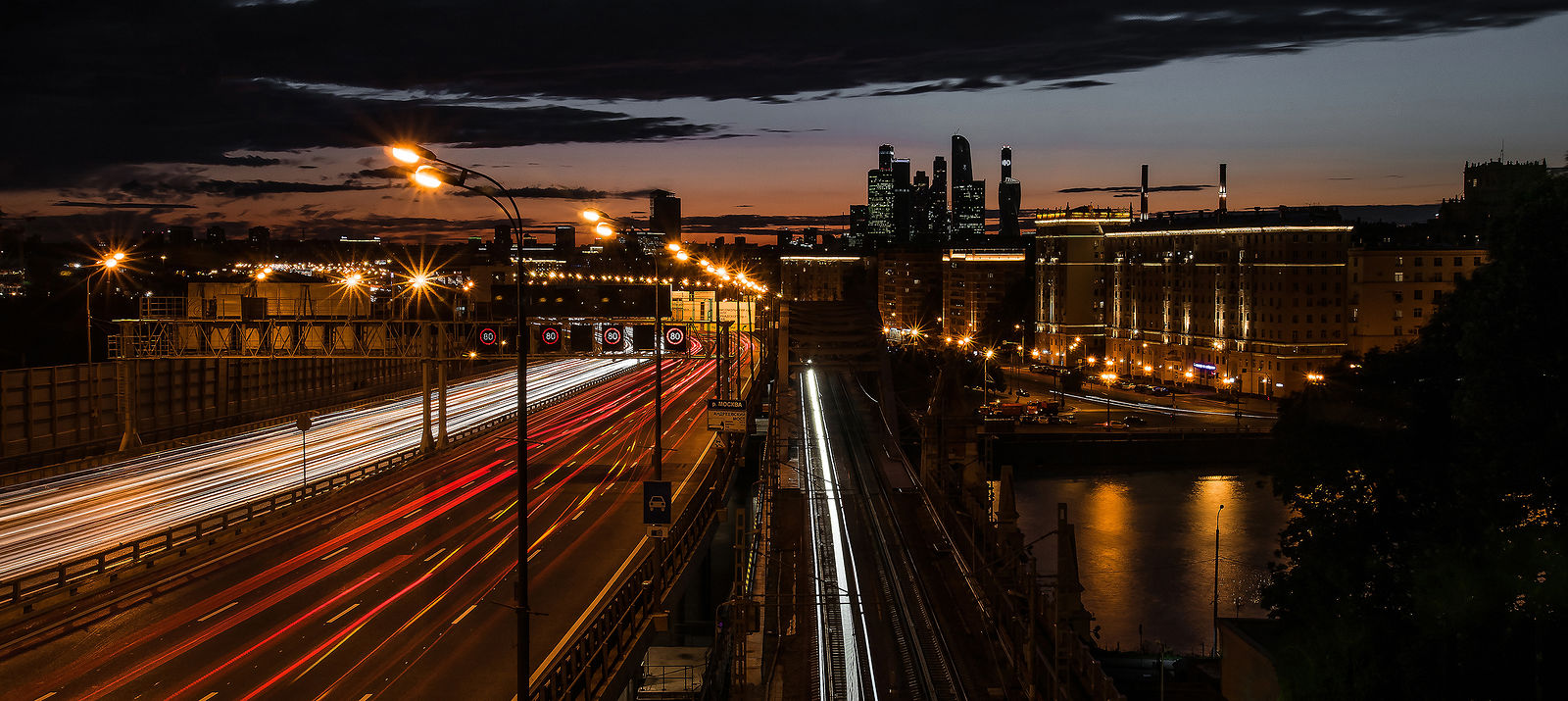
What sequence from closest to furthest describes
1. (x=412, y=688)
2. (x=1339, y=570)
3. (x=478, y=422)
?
1. (x=1339, y=570)
2. (x=412, y=688)
3. (x=478, y=422)

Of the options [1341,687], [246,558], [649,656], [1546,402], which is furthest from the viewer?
[649,656]

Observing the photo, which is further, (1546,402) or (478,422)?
(478,422)

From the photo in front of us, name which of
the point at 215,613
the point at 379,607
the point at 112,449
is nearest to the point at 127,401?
the point at 112,449

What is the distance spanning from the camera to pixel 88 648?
17.0 meters

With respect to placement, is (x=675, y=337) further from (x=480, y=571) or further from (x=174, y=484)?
(x=174, y=484)

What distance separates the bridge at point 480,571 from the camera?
55.2ft

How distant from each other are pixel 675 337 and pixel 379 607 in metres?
16.4

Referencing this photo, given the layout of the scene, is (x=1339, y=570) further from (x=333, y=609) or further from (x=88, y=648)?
(x=88, y=648)

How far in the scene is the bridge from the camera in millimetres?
16828

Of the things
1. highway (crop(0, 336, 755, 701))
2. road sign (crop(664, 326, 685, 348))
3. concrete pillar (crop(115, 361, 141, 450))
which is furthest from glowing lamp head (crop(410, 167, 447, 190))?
concrete pillar (crop(115, 361, 141, 450))

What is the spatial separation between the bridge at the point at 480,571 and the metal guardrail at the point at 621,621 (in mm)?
77

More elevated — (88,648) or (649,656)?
(88,648)

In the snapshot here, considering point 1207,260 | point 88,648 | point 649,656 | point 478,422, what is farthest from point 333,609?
point 1207,260

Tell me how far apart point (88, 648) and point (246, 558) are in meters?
6.23
